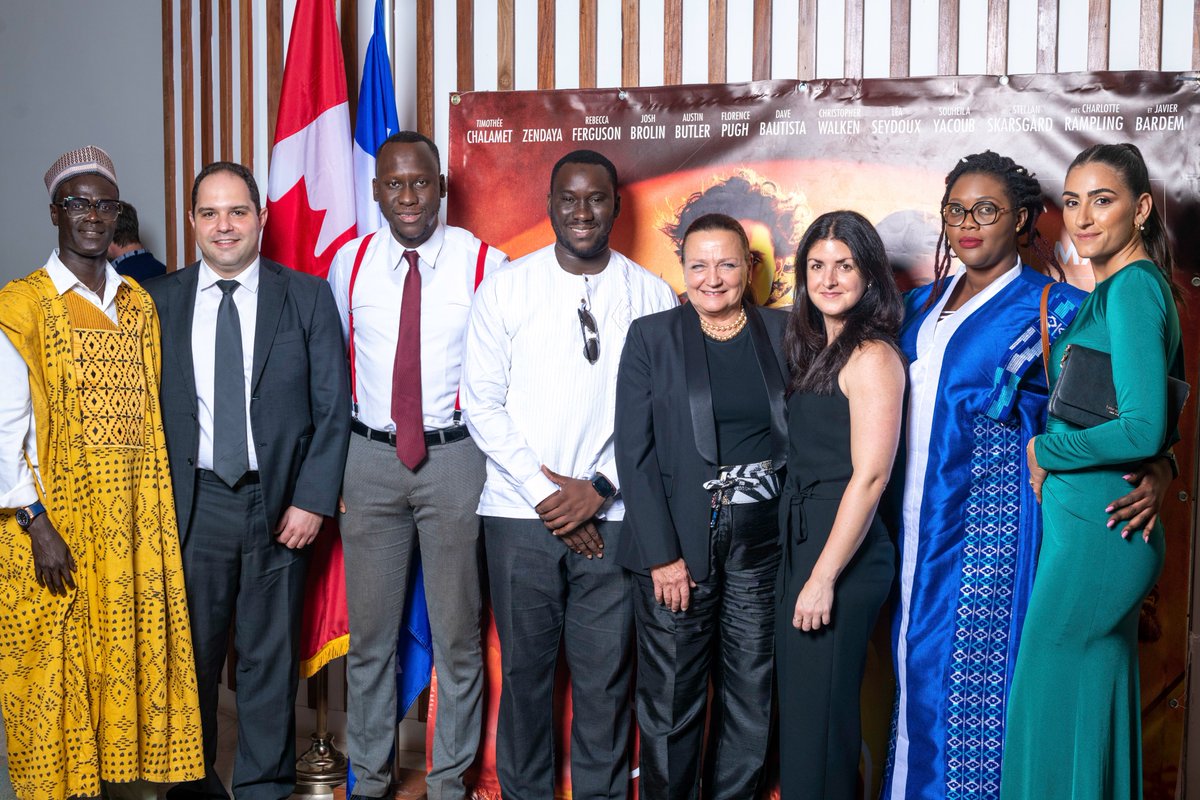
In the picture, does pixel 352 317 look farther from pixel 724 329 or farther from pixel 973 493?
pixel 973 493

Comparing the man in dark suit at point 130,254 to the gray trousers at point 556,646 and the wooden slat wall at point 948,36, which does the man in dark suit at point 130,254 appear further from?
the wooden slat wall at point 948,36

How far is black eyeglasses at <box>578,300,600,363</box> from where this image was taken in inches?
108

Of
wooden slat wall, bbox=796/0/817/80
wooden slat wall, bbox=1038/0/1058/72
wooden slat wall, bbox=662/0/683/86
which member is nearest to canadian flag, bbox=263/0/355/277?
wooden slat wall, bbox=662/0/683/86

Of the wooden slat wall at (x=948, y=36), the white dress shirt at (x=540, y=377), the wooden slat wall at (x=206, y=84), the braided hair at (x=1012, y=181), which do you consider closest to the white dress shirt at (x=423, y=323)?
the white dress shirt at (x=540, y=377)

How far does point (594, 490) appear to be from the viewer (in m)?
2.70

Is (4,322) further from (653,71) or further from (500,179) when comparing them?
(653,71)

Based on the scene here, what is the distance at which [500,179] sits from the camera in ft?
10.7

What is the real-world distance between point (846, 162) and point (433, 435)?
4.87ft

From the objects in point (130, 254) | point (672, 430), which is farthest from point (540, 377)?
point (130, 254)

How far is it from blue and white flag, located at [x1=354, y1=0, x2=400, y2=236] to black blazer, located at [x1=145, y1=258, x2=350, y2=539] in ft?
1.84

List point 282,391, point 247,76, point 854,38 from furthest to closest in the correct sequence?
point 247,76 < point 854,38 < point 282,391

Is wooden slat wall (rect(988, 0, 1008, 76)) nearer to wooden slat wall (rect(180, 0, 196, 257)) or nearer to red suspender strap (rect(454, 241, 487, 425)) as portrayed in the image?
red suspender strap (rect(454, 241, 487, 425))

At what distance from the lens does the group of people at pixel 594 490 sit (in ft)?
7.42

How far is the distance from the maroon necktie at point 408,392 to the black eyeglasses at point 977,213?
1484 millimetres
